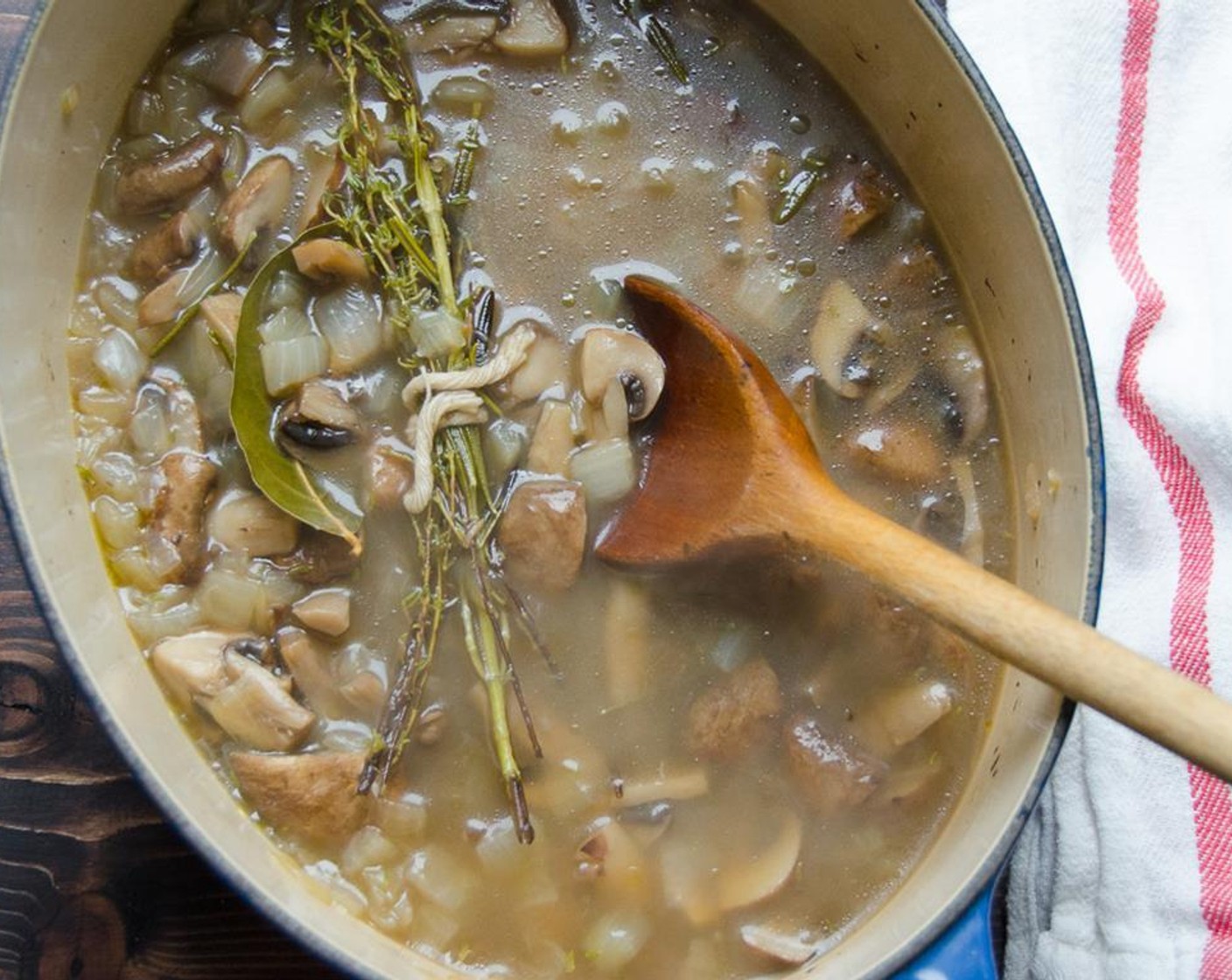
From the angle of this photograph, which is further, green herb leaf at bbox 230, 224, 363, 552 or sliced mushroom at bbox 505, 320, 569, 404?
sliced mushroom at bbox 505, 320, 569, 404

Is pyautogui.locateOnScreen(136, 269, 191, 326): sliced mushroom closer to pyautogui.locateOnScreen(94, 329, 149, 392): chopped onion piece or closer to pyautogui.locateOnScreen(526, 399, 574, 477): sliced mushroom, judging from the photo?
pyautogui.locateOnScreen(94, 329, 149, 392): chopped onion piece

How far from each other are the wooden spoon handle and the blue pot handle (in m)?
0.35

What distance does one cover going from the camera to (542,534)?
2.15m

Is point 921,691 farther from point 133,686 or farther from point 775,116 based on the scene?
point 133,686

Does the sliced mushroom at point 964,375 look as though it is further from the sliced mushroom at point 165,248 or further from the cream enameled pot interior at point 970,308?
A: the sliced mushroom at point 165,248

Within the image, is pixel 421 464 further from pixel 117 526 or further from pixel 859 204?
pixel 859 204

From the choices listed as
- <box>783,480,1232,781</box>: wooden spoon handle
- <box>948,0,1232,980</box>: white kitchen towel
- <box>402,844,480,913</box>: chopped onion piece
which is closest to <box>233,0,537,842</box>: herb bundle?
<box>402,844,480,913</box>: chopped onion piece

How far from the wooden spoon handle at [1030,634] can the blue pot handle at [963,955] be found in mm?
354

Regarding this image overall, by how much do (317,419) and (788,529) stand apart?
29.1 inches

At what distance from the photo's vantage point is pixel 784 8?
229cm

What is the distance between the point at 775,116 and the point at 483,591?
0.92 meters

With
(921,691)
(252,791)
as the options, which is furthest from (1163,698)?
(252,791)

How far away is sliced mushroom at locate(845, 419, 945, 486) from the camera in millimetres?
2248

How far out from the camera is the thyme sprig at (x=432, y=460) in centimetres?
213
